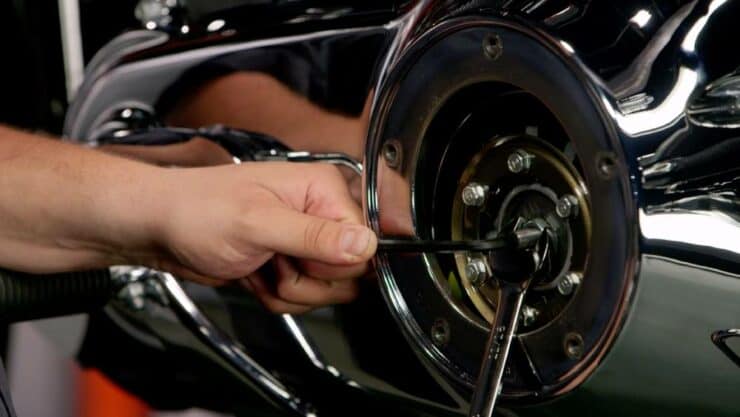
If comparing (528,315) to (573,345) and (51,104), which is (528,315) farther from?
(51,104)

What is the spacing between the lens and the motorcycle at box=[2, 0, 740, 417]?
Result: 44 centimetres

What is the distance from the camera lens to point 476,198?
52 cm

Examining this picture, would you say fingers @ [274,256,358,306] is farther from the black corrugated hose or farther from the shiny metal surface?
the black corrugated hose

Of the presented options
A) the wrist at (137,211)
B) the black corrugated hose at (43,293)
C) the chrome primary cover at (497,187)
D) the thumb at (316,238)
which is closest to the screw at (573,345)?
the chrome primary cover at (497,187)

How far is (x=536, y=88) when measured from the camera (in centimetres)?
47

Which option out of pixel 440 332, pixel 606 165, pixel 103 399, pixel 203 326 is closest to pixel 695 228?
pixel 606 165

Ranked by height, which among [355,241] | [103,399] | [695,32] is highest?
[695,32]

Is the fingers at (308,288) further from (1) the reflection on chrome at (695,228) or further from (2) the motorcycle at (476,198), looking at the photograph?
(1) the reflection on chrome at (695,228)

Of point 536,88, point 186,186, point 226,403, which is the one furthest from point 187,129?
point 536,88

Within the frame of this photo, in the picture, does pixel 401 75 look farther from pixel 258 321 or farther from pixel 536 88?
pixel 258 321

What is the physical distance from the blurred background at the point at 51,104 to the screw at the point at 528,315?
341 millimetres

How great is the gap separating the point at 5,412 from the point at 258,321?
0.16 metres

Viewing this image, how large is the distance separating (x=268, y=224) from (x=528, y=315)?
6.1 inches

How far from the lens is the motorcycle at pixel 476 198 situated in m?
0.44
